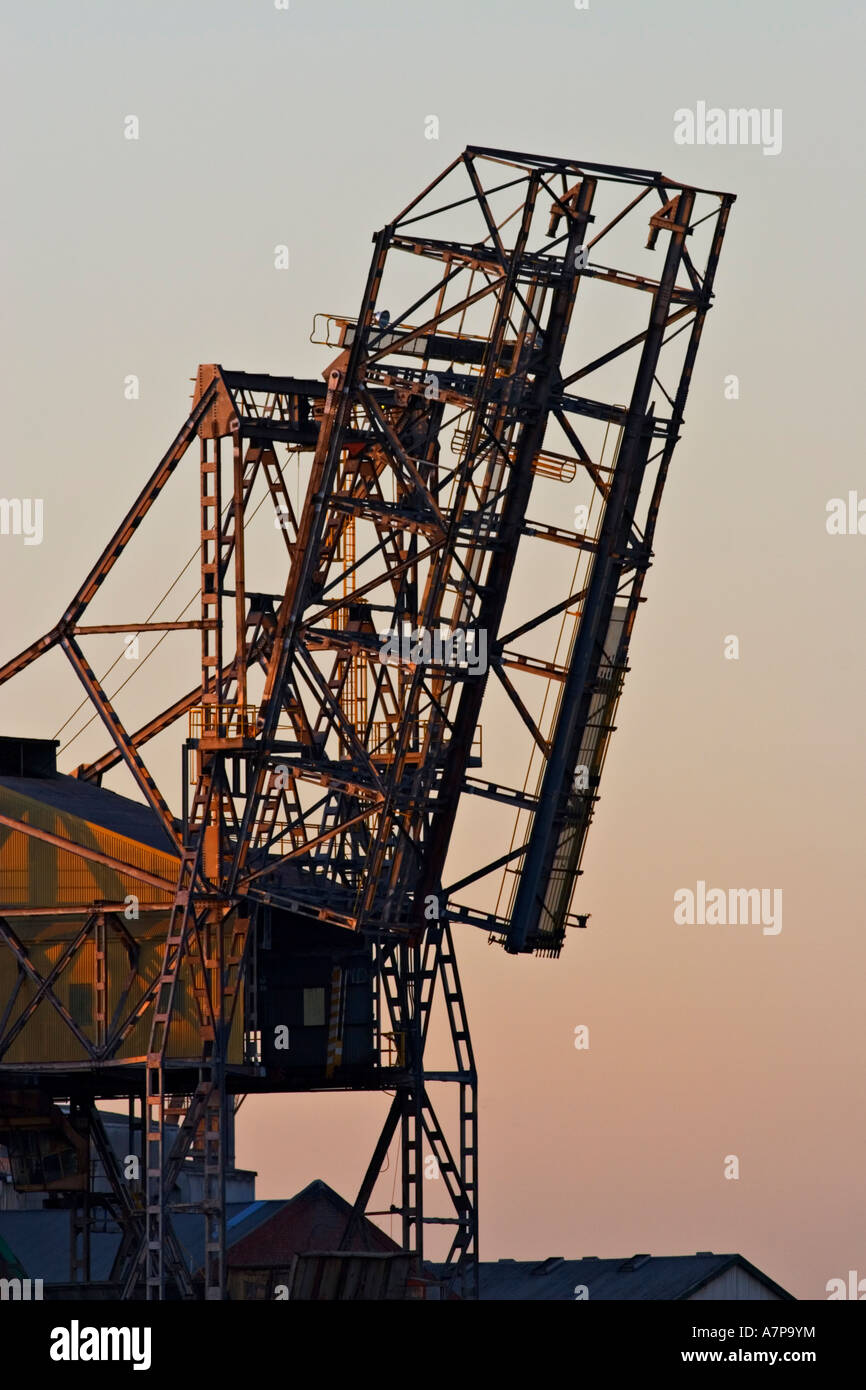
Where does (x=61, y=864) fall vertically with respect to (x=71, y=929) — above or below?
above

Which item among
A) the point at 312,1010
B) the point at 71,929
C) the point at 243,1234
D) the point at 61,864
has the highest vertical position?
the point at 61,864

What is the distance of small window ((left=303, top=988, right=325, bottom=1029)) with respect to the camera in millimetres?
59938

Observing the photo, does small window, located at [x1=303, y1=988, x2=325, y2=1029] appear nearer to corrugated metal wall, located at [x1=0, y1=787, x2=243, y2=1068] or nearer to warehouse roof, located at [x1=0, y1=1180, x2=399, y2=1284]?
corrugated metal wall, located at [x1=0, y1=787, x2=243, y2=1068]

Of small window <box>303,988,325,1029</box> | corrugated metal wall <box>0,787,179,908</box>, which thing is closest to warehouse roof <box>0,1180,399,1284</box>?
small window <box>303,988,325,1029</box>

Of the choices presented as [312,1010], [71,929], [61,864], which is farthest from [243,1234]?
[61,864]

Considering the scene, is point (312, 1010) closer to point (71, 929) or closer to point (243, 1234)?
point (71, 929)

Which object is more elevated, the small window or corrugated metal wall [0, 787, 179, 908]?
corrugated metal wall [0, 787, 179, 908]

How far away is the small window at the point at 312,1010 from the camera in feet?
197

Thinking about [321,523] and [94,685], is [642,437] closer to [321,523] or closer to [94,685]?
[321,523]

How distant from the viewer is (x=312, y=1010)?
2362 inches

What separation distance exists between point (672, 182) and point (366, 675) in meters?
11.6

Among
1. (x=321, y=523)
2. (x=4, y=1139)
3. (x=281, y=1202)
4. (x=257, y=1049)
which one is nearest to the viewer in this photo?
(x=321, y=523)
